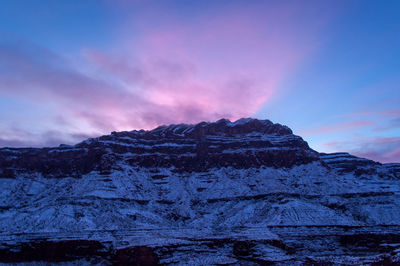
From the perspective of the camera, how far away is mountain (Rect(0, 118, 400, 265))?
87.5m

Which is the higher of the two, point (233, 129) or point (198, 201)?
point (233, 129)

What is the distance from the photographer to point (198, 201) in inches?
5389

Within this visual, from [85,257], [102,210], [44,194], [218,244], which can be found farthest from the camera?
[44,194]

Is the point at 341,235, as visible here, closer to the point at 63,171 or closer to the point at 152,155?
the point at 152,155

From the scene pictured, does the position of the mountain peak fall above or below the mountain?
above

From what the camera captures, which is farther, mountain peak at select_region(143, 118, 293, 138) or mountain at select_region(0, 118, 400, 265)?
mountain peak at select_region(143, 118, 293, 138)

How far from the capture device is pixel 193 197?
14025 cm

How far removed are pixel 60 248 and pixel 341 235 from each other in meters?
72.9

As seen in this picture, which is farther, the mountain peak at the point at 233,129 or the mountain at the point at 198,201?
the mountain peak at the point at 233,129

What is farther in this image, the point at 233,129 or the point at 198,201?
the point at 233,129

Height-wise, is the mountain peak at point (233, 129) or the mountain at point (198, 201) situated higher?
the mountain peak at point (233, 129)

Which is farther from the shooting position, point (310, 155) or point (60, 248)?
point (310, 155)

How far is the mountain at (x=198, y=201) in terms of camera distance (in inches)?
3445

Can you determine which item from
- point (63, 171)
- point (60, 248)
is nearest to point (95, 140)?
point (63, 171)
